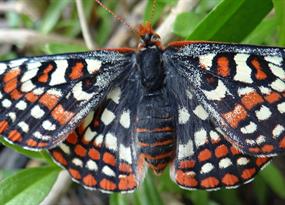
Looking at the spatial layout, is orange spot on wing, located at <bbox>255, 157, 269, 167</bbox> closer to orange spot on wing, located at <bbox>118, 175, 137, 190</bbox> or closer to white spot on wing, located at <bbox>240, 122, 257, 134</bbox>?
white spot on wing, located at <bbox>240, 122, 257, 134</bbox>

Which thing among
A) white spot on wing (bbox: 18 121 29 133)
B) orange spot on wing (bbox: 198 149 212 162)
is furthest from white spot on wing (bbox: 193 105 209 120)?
white spot on wing (bbox: 18 121 29 133)

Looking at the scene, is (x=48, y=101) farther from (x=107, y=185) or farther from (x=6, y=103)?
(x=107, y=185)

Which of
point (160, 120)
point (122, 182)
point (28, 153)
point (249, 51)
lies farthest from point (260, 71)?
point (28, 153)

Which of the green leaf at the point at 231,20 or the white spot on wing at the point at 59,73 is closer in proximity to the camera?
the white spot on wing at the point at 59,73

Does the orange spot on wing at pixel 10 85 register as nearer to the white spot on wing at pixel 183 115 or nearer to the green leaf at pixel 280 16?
the white spot on wing at pixel 183 115

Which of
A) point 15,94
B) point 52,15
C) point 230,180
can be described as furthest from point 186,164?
point 52,15

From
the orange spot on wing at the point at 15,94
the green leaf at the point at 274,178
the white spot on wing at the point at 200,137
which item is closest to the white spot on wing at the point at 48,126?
the orange spot on wing at the point at 15,94

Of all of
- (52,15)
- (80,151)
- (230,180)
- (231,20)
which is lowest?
(230,180)
